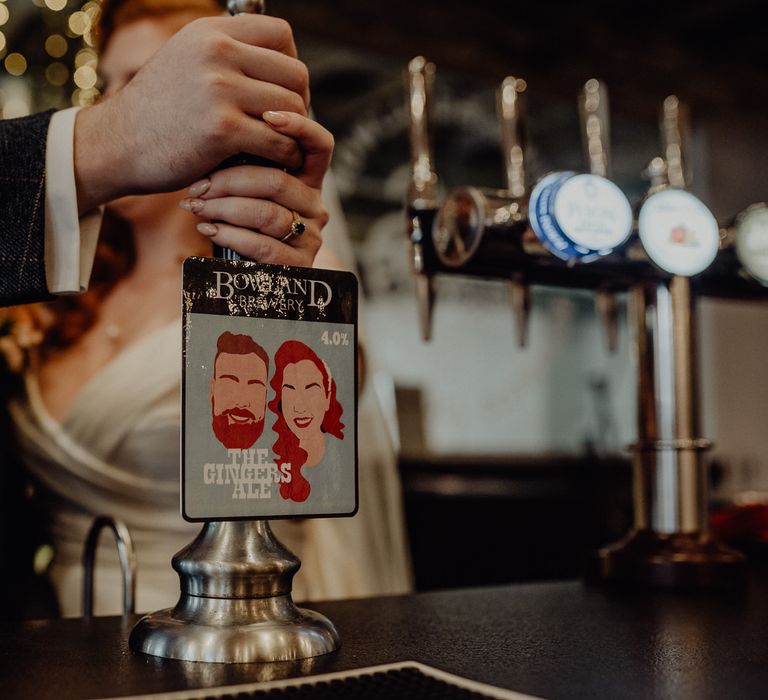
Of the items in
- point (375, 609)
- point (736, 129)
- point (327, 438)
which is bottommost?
point (375, 609)

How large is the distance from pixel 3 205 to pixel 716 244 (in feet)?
2.76

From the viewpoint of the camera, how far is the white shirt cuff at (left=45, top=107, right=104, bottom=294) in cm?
67

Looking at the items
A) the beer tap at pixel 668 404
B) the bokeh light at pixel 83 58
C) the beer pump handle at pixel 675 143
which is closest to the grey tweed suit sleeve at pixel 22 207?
the beer tap at pixel 668 404

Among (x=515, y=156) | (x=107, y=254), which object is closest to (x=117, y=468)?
(x=107, y=254)

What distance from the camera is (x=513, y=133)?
1108 millimetres

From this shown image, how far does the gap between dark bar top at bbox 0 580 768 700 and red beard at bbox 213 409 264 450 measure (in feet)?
0.43

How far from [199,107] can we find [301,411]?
0.22 meters

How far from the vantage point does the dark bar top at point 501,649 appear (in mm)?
499

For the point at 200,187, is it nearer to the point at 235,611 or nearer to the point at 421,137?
the point at 235,611

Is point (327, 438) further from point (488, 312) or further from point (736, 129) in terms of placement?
point (736, 129)

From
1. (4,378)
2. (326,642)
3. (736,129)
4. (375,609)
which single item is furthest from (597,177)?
(736,129)

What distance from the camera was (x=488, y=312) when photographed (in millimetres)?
4051

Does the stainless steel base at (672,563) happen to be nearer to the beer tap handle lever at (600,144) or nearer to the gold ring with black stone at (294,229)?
the beer tap handle lever at (600,144)

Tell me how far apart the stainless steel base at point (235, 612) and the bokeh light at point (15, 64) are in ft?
8.62
